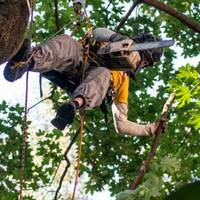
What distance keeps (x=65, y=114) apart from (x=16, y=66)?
704 mm

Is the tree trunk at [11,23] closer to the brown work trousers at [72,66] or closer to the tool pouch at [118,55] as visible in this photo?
the brown work trousers at [72,66]

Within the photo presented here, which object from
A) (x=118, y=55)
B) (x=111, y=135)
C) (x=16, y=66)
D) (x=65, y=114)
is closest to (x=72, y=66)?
(x=118, y=55)

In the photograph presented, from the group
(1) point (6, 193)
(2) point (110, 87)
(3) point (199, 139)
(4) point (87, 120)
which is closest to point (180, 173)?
(3) point (199, 139)

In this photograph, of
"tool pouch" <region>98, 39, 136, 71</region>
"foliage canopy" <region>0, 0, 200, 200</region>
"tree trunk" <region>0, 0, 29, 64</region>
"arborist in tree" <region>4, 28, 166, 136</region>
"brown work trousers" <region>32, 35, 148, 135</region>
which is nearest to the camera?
"tree trunk" <region>0, 0, 29, 64</region>

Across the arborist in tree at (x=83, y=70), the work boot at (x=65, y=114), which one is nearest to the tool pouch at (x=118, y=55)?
the arborist in tree at (x=83, y=70)

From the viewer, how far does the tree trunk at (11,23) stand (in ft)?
6.61

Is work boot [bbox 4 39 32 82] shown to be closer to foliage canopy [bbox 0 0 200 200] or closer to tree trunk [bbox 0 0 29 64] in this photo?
tree trunk [bbox 0 0 29 64]

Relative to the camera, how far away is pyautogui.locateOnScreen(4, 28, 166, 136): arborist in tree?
3.53 meters

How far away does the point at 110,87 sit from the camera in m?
4.68

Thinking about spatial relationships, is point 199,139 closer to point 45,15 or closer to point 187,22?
point 45,15

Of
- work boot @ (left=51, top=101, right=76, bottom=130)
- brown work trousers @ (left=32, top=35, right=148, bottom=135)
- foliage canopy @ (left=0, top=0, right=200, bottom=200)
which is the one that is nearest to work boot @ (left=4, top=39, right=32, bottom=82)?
brown work trousers @ (left=32, top=35, right=148, bottom=135)

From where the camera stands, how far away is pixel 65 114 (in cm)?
377

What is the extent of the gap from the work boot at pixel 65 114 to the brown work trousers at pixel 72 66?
219 mm

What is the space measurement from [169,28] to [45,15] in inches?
83.9
